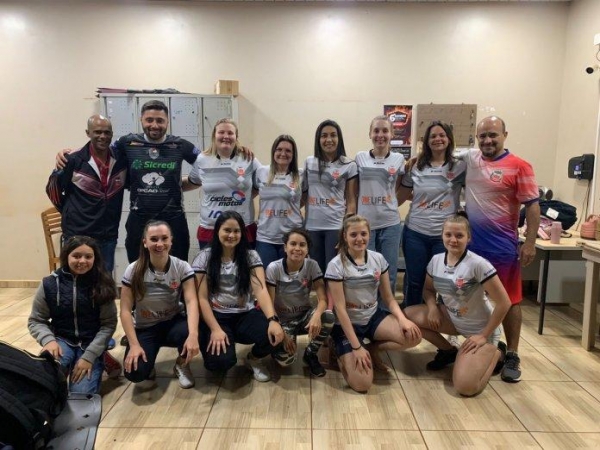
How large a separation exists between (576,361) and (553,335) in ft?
1.62

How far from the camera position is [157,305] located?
2490 mm

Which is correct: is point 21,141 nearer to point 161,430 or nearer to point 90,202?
point 90,202

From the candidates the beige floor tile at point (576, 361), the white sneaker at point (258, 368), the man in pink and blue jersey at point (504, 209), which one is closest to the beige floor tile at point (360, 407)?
the white sneaker at point (258, 368)

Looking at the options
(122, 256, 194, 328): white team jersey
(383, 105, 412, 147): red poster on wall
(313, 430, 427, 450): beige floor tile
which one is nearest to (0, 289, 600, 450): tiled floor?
(313, 430, 427, 450): beige floor tile

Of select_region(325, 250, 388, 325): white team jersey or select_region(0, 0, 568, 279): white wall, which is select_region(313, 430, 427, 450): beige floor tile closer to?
select_region(325, 250, 388, 325): white team jersey

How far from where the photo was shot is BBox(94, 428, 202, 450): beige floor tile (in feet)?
6.36

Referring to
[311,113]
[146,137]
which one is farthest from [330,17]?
[146,137]

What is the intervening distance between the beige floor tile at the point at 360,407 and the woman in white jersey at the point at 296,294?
0.67ft

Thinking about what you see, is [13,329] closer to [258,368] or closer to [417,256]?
[258,368]

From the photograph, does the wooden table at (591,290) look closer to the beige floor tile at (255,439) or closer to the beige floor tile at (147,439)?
the beige floor tile at (255,439)

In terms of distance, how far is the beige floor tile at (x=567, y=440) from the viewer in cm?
196

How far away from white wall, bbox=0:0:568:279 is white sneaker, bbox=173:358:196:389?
2.70m

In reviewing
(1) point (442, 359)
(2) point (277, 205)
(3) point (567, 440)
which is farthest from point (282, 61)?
(3) point (567, 440)

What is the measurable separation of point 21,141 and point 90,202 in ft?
7.76
